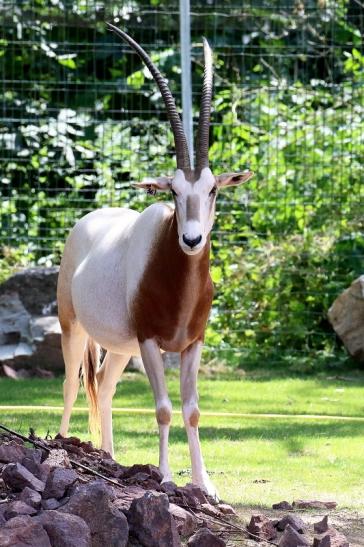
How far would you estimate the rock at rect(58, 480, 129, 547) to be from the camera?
14.5 feet

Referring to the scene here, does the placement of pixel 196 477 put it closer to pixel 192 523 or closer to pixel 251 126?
pixel 192 523

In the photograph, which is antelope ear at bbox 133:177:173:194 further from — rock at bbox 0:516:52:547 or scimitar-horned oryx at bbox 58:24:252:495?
rock at bbox 0:516:52:547

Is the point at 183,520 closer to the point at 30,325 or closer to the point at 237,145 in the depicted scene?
the point at 30,325

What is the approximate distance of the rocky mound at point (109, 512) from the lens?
4270mm

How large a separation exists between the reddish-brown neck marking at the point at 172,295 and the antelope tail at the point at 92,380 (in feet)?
3.60

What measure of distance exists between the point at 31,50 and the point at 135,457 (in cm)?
630

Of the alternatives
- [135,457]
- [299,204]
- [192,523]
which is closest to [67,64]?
[299,204]

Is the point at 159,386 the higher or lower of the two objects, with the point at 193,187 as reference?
lower

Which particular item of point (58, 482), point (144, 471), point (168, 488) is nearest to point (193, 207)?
point (144, 471)

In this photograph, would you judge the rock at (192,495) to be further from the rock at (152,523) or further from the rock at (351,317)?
the rock at (351,317)

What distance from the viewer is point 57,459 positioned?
5.21 metres

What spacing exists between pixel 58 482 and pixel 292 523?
0.94 meters

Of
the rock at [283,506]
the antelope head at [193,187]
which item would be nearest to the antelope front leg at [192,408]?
the rock at [283,506]

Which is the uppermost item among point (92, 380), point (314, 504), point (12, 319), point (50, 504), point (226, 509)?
point (50, 504)
